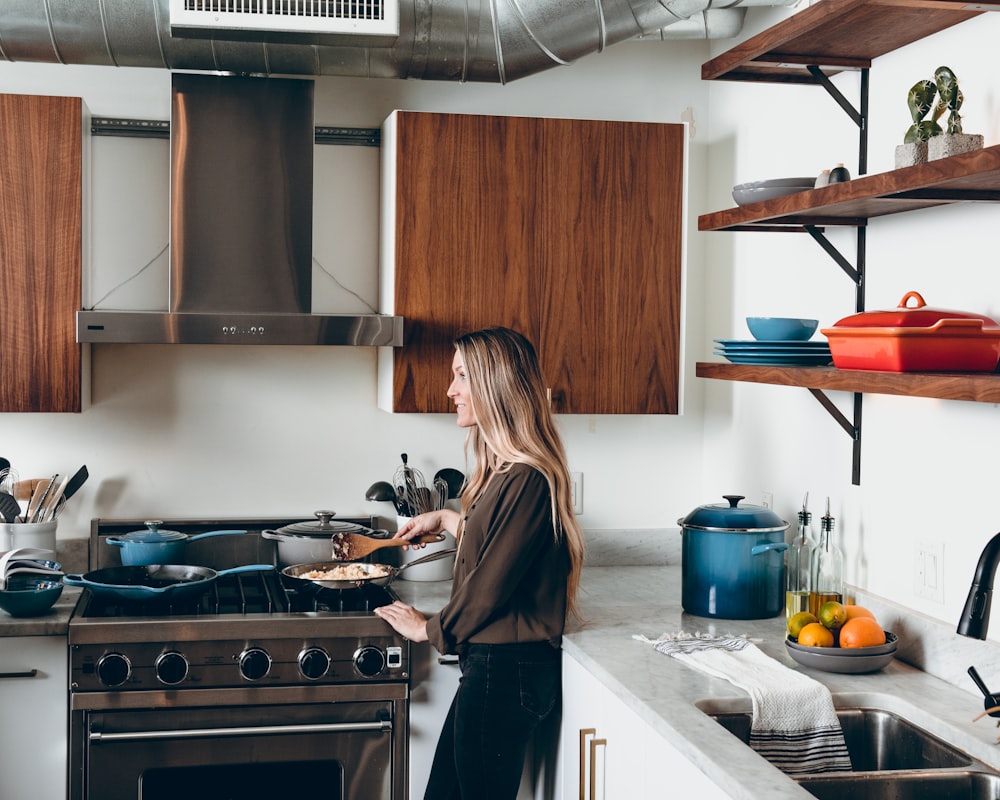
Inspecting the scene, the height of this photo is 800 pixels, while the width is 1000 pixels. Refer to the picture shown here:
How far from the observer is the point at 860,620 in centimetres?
233

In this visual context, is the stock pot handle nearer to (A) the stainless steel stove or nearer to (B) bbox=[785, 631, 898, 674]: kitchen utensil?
(B) bbox=[785, 631, 898, 674]: kitchen utensil

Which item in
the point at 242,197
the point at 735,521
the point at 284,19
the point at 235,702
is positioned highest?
the point at 284,19

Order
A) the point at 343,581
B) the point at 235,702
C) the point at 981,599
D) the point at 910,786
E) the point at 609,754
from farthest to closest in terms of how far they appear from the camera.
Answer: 1. the point at 343,581
2. the point at 235,702
3. the point at 609,754
4. the point at 910,786
5. the point at 981,599

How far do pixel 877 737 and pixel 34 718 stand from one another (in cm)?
186

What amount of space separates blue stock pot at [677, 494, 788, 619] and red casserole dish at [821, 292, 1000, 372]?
77cm

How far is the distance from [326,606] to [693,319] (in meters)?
1.53

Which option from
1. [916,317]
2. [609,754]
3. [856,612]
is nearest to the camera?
[916,317]

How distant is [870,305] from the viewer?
2672mm

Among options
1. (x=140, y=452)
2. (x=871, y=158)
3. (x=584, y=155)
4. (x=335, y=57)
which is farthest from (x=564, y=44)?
(x=140, y=452)

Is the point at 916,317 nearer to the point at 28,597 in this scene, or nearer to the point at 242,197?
the point at 242,197

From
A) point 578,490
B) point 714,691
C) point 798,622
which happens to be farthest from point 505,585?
point 578,490

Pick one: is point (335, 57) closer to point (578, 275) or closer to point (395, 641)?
point (578, 275)

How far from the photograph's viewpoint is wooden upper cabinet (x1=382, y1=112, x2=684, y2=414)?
306cm

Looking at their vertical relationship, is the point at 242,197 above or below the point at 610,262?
above
